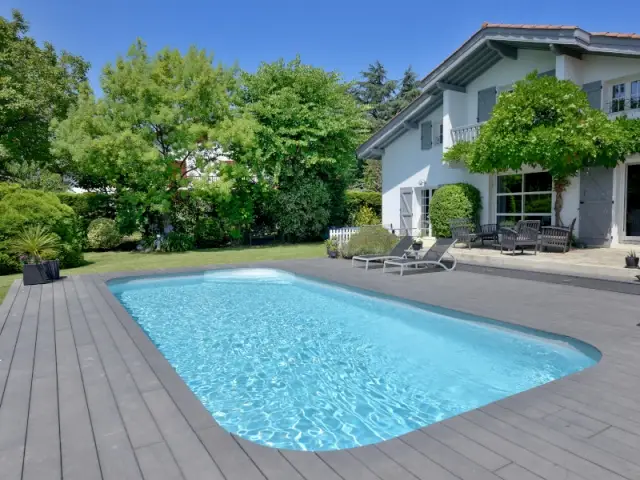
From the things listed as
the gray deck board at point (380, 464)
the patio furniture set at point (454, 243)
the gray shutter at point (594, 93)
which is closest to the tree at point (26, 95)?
the patio furniture set at point (454, 243)

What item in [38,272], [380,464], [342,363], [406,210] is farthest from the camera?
[406,210]

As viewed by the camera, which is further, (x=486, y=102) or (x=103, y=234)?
(x=103, y=234)

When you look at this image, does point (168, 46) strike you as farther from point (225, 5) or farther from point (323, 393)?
point (323, 393)

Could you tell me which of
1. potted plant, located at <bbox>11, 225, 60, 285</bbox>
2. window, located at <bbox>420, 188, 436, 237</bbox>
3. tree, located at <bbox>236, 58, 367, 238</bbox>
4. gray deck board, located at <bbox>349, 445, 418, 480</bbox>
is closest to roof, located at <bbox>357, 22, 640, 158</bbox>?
tree, located at <bbox>236, 58, 367, 238</bbox>

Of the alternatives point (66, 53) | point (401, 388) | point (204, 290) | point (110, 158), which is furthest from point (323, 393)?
point (66, 53)

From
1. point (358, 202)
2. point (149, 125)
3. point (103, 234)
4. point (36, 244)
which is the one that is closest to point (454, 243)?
point (36, 244)

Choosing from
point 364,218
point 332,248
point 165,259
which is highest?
point 364,218

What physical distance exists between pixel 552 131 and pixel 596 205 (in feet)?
10.4

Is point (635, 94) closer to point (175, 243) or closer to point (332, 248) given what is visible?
point (332, 248)

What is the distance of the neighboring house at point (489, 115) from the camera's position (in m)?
12.4

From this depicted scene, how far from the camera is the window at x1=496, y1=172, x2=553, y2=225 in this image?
46.9 feet

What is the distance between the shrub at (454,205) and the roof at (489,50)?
162 inches

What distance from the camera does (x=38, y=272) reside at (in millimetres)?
10047

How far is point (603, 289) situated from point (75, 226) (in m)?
15.1
